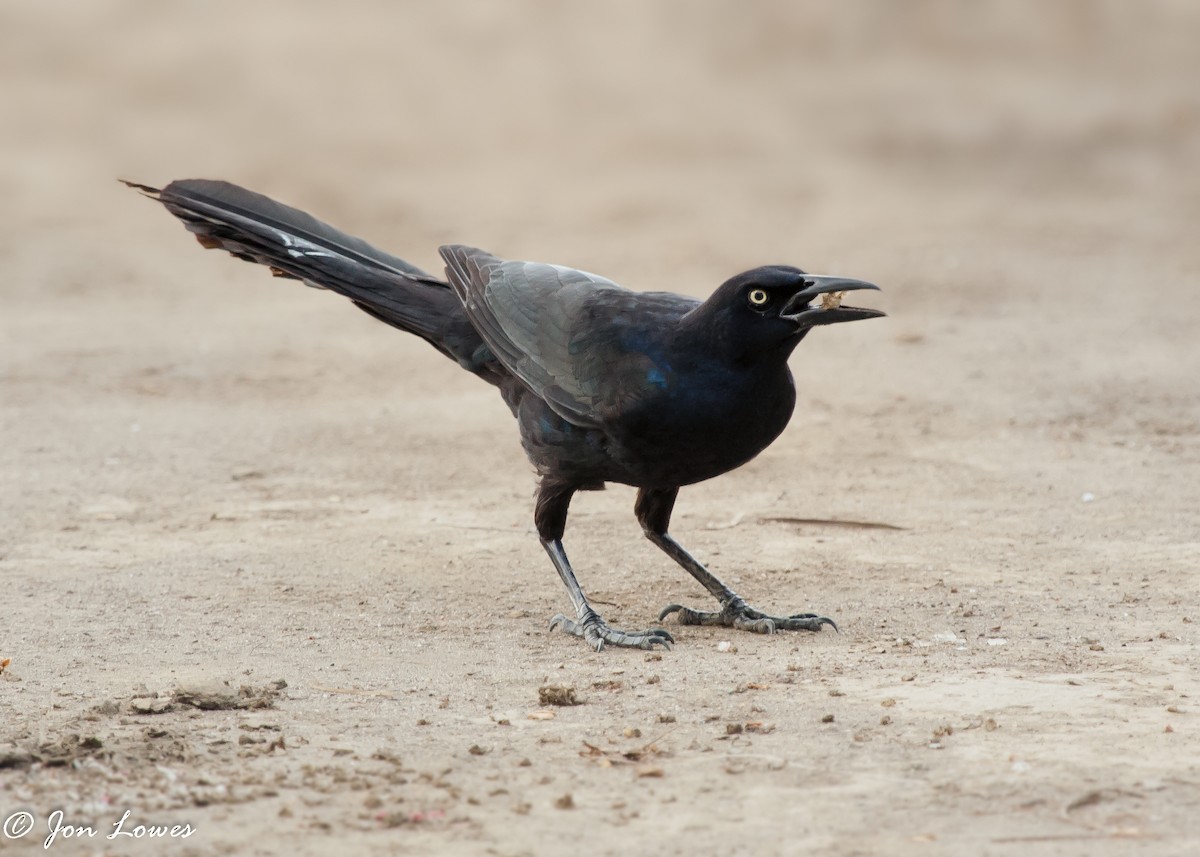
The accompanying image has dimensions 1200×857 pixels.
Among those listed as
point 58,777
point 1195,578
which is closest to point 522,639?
point 58,777

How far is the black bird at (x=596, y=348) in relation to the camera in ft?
16.3

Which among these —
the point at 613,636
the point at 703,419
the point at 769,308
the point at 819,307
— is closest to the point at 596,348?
the point at 703,419

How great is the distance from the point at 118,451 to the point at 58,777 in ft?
14.8

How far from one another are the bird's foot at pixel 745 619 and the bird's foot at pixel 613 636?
0.28 metres

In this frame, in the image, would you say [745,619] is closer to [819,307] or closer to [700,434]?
[700,434]

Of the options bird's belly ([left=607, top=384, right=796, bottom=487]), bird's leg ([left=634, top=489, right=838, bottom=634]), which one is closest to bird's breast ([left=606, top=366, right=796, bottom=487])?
bird's belly ([left=607, top=384, right=796, bottom=487])

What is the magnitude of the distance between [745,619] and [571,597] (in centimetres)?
61

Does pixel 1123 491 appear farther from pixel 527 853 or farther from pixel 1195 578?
pixel 527 853

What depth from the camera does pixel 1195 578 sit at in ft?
18.8

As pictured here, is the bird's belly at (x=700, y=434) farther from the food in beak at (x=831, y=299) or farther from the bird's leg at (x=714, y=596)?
the bird's leg at (x=714, y=596)

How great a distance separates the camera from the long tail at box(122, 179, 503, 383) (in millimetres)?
6020

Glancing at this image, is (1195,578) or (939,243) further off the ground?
(939,243)

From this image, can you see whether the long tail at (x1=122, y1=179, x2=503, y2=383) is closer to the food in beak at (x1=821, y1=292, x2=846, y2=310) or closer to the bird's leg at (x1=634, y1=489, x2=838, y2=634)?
the bird's leg at (x1=634, y1=489, x2=838, y2=634)

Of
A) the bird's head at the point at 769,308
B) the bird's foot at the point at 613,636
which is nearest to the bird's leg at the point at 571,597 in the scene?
the bird's foot at the point at 613,636
